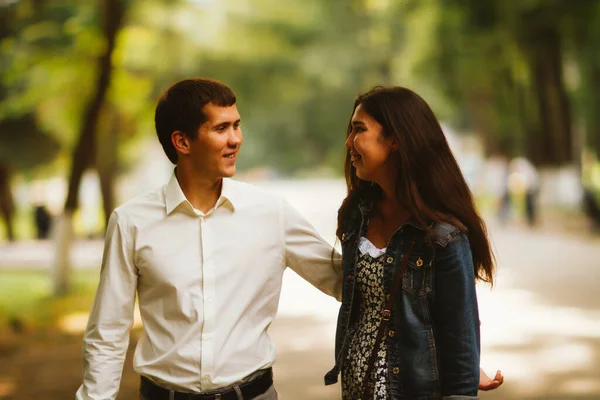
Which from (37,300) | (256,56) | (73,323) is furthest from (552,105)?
(73,323)

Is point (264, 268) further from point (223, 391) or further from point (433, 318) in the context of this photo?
point (433, 318)

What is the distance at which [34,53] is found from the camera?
16.7 m

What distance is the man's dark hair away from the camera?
3062 mm

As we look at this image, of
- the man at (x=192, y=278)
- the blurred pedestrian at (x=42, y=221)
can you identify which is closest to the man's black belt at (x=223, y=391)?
the man at (x=192, y=278)

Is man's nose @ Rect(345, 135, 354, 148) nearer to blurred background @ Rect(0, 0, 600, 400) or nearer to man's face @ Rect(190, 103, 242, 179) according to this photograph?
man's face @ Rect(190, 103, 242, 179)

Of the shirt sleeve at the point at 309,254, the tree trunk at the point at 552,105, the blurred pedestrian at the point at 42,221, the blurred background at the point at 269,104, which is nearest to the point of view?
the shirt sleeve at the point at 309,254

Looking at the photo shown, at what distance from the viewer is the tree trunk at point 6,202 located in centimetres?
2409

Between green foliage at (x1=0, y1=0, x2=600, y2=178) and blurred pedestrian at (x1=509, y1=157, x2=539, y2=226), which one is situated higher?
green foliage at (x1=0, y1=0, x2=600, y2=178)

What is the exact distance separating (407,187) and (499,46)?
22.6 m

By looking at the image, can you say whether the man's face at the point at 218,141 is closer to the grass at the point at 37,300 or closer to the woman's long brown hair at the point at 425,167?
the woman's long brown hair at the point at 425,167

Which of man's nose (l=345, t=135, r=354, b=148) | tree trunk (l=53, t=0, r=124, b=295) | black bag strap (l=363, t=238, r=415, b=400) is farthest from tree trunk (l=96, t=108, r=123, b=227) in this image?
black bag strap (l=363, t=238, r=415, b=400)

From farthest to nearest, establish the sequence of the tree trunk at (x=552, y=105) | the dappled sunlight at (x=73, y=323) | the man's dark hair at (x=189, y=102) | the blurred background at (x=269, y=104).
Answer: the tree trunk at (x=552, y=105) < the dappled sunlight at (x=73, y=323) < the blurred background at (x=269, y=104) < the man's dark hair at (x=189, y=102)

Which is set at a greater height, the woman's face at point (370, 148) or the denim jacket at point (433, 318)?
the woman's face at point (370, 148)

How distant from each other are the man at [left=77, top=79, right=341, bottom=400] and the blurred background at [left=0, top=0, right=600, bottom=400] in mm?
4130
